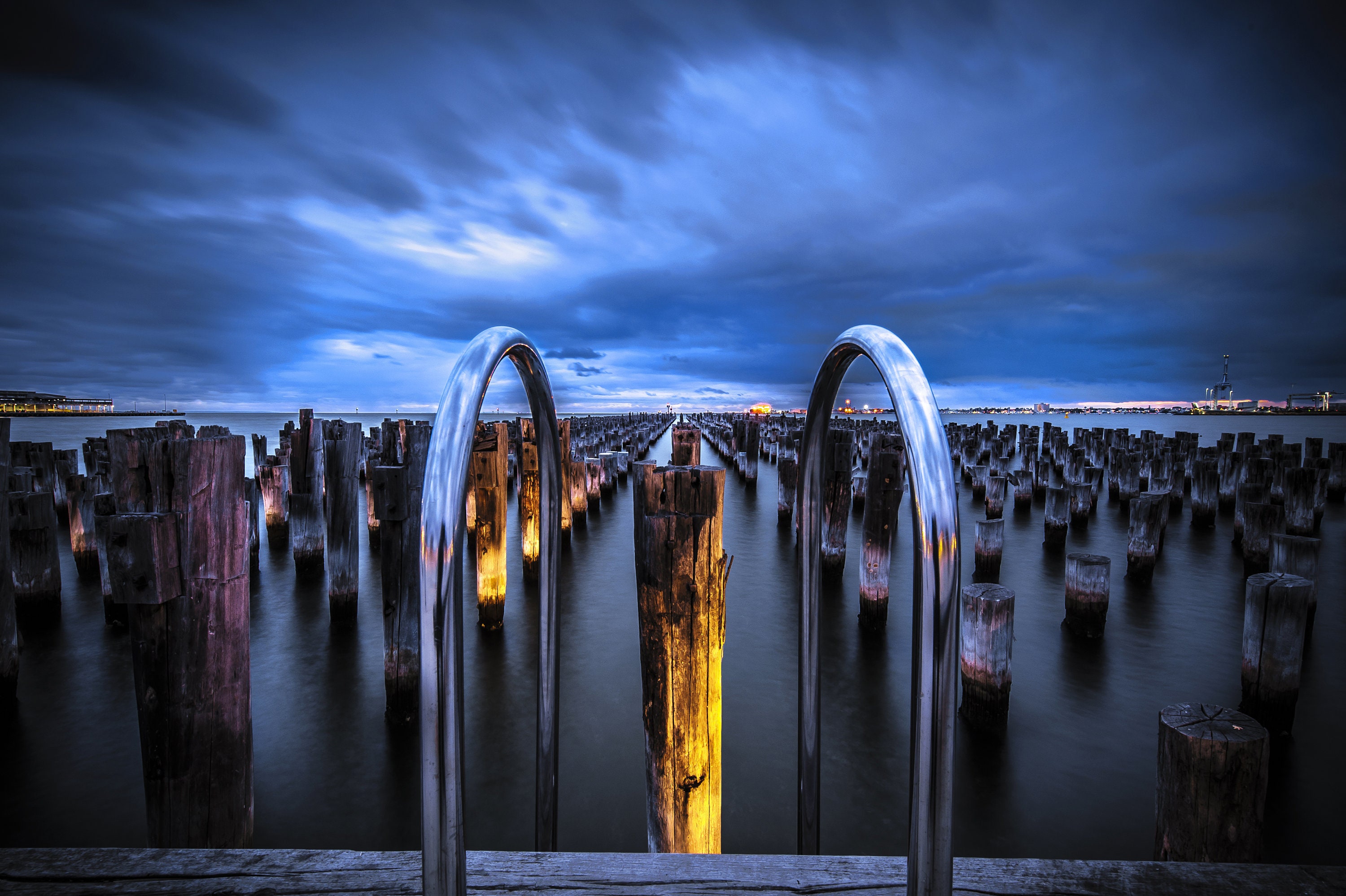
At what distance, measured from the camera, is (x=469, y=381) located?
1.36m

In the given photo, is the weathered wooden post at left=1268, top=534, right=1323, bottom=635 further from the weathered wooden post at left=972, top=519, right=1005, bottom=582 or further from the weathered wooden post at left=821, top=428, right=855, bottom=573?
the weathered wooden post at left=821, top=428, right=855, bottom=573

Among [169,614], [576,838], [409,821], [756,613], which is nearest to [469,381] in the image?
[169,614]

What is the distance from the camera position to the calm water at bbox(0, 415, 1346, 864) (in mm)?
3768

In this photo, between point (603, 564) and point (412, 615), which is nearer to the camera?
point (412, 615)

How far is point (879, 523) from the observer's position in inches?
240

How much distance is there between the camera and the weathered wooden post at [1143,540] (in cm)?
797

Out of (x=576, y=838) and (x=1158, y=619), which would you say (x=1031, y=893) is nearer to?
(x=576, y=838)

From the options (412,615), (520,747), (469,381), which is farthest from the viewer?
(520,747)

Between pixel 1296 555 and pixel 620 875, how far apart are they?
7.40 meters

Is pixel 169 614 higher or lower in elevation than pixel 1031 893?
higher

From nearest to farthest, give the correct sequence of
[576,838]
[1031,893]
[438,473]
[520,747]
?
[438,473] → [1031,893] → [576,838] → [520,747]

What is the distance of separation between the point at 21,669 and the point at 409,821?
495 cm

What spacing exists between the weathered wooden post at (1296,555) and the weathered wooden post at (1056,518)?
13.5 feet

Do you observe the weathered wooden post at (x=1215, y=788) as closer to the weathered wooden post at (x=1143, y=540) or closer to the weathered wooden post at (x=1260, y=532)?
the weathered wooden post at (x=1143, y=540)
